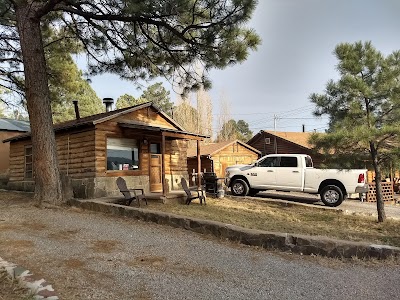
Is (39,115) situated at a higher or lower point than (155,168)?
higher

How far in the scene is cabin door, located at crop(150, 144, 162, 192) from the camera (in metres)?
14.7

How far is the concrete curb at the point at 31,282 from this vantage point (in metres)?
3.49

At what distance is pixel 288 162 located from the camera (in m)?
14.0

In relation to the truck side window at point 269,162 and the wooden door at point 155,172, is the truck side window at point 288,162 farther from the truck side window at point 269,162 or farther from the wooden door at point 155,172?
the wooden door at point 155,172

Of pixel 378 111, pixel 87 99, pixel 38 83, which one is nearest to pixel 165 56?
pixel 38 83

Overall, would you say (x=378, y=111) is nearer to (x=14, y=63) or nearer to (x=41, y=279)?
(x=41, y=279)

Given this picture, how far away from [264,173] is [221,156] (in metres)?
12.3

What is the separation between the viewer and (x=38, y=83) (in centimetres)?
999

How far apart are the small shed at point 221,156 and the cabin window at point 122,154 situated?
37.5ft

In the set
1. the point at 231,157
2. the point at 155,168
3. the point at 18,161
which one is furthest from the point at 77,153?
the point at 231,157

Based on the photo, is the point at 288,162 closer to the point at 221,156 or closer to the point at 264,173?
the point at 264,173

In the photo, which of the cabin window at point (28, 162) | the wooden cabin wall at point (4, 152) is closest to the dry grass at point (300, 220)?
the cabin window at point (28, 162)

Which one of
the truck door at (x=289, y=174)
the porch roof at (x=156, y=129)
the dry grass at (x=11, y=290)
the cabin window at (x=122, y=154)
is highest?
the porch roof at (x=156, y=129)

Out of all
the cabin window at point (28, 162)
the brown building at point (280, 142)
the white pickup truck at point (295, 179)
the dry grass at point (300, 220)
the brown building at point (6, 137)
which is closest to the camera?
the dry grass at point (300, 220)
